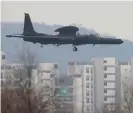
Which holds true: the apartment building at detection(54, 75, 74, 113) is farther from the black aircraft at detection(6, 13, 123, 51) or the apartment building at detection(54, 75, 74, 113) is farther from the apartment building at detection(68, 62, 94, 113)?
the black aircraft at detection(6, 13, 123, 51)

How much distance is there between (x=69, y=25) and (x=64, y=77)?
53cm

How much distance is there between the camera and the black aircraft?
334 cm

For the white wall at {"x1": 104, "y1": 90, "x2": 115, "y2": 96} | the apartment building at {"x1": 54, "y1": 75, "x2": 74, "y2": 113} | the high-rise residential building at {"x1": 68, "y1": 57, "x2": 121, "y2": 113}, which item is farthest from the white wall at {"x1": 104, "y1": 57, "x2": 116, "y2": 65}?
the apartment building at {"x1": 54, "y1": 75, "x2": 74, "y2": 113}

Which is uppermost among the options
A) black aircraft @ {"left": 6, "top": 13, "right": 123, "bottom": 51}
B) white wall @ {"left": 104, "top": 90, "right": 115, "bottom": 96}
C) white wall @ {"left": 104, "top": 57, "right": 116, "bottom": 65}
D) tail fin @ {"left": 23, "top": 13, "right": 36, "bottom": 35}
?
tail fin @ {"left": 23, "top": 13, "right": 36, "bottom": 35}

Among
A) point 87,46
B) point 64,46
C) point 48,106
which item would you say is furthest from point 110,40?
point 48,106

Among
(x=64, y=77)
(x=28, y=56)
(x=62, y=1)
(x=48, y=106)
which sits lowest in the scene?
(x=48, y=106)

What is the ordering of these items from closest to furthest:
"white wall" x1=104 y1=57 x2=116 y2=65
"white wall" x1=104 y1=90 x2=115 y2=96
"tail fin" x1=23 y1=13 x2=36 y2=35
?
"tail fin" x1=23 y1=13 x2=36 y2=35, "white wall" x1=104 y1=57 x2=116 y2=65, "white wall" x1=104 y1=90 x2=115 y2=96

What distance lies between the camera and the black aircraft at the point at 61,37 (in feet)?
11.0

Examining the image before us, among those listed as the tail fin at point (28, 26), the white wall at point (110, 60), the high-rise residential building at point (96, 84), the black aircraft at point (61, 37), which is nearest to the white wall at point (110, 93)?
the high-rise residential building at point (96, 84)

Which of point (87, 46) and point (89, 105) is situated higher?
point (87, 46)

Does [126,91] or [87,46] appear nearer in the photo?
[87,46]

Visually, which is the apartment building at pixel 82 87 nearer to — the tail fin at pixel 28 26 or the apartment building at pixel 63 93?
the apartment building at pixel 63 93

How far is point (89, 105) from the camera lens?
11.8 feet

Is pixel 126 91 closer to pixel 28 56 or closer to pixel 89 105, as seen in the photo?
pixel 89 105
